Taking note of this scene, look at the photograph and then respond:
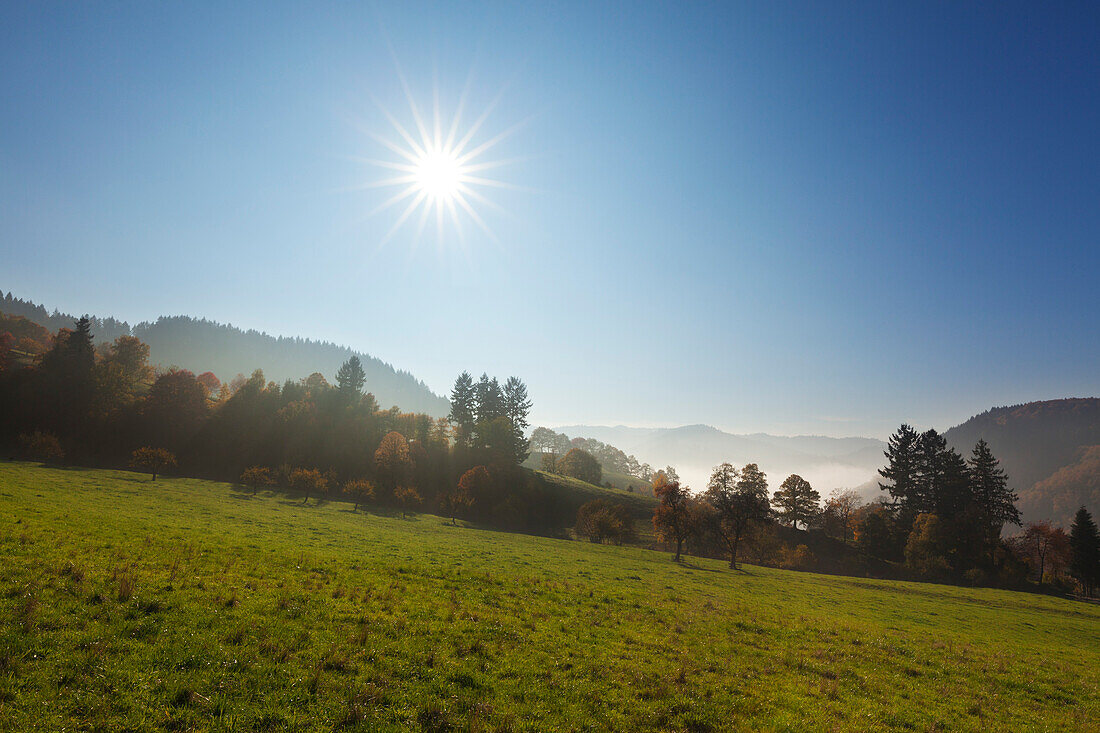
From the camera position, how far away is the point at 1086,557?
82688 millimetres

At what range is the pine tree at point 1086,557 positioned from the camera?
81.9 metres

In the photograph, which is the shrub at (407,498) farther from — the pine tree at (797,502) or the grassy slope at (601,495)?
the pine tree at (797,502)

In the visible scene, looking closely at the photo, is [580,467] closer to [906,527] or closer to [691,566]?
[691,566]

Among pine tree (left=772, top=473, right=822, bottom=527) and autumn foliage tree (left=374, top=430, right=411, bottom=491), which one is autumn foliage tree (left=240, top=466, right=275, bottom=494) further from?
pine tree (left=772, top=473, right=822, bottom=527)

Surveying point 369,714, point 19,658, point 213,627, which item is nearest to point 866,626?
point 369,714

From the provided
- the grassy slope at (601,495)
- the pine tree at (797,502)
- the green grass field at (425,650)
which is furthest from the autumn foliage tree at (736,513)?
the green grass field at (425,650)

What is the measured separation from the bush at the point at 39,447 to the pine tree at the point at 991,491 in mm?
183348

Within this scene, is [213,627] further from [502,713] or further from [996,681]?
[996,681]

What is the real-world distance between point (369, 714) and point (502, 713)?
3.69m

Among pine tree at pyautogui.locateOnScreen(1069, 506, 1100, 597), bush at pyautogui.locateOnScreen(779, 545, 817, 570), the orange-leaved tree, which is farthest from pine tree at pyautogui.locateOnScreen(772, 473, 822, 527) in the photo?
the orange-leaved tree

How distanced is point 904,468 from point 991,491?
53.1 feet

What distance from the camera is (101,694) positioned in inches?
405

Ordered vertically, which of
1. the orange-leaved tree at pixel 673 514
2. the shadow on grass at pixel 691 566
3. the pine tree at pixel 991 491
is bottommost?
the shadow on grass at pixel 691 566

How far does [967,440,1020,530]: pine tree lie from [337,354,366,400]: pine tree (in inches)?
6123
